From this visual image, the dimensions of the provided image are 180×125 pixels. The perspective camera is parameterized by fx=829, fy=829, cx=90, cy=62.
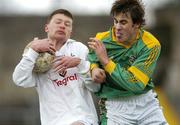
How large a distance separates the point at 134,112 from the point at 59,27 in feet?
3.90

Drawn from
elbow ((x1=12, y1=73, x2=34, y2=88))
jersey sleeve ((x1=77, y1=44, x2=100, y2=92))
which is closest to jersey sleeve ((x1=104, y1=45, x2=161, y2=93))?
jersey sleeve ((x1=77, y1=44, x2=100, y2=92))

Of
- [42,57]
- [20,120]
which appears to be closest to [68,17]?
[42,57]

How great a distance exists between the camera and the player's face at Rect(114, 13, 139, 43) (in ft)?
27.5

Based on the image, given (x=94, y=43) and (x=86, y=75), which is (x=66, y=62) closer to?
(x=86, y=75)

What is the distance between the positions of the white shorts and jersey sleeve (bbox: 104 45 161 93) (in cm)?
21

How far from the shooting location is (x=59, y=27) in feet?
28.5

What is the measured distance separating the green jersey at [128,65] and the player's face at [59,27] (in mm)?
356

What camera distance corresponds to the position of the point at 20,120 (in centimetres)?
2823

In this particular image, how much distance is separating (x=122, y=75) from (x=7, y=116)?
20.6 m

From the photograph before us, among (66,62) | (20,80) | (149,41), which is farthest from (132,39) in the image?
(20,80)

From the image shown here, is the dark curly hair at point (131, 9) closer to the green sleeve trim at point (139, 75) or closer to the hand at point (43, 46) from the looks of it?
the green sleeve trim at point (139, 75)

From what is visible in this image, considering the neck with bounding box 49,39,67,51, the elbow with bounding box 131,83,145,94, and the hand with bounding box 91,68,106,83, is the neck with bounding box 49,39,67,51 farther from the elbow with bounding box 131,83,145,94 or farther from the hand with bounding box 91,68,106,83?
the elbow with bounding box 131,83,145,94

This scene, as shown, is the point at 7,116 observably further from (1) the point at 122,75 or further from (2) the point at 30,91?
(1) the point at 122,75

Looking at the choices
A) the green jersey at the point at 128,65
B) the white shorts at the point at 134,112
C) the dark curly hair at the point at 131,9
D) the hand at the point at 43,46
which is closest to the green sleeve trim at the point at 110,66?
the green jersey at the point at 128,65
